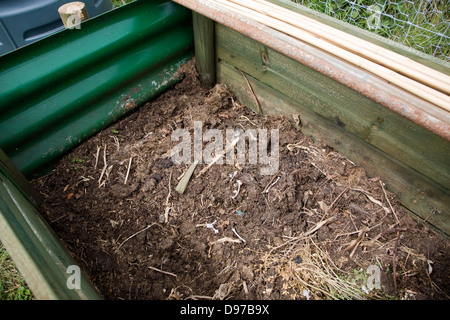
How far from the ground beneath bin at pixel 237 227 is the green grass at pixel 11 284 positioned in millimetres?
280

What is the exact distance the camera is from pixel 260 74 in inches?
78.2

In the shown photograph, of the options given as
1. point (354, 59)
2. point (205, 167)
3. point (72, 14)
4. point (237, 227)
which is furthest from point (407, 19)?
point (72, 14)

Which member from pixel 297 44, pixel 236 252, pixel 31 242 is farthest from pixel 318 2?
pixel 31 242

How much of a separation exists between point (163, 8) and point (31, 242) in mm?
1558

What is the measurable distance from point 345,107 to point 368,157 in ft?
1.05

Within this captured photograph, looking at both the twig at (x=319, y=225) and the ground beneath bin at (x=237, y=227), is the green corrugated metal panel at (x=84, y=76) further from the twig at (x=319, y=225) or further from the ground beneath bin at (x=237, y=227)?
the twig at (x=319, y=225)

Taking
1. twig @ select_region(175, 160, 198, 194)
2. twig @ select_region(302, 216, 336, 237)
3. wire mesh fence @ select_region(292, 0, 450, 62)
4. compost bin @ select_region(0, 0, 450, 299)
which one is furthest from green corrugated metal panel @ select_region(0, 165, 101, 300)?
wire mesh fence @ select_region(292, 0, 450, 62)

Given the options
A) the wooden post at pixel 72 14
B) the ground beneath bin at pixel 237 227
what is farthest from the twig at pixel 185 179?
the wooden post at pixel 72 14

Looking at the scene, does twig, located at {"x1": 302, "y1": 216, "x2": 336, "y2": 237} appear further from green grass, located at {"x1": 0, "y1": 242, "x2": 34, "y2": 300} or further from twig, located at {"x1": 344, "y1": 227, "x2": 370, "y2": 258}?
green grass, located at {"x1": 0, "y1": 242, "x2": 34, "y2": 300}

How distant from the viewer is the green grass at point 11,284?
154cm

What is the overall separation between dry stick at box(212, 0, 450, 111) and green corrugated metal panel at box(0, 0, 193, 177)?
24.0 inches

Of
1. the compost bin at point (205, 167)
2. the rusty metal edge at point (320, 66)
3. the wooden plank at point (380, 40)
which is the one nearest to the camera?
the rusty metal edge at point (320, 66)

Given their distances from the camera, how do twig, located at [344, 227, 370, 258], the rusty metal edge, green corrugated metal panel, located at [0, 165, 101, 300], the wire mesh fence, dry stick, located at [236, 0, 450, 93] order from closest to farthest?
green corrugated metal panel, located at [0, 165, 101, 300], the rusty metal edge, dry stick, located at [236, 0, 450, 93], twig, located at [344, 227, 370, 258], the wire mesh fence

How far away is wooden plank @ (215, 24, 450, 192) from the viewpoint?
4.74 feet
